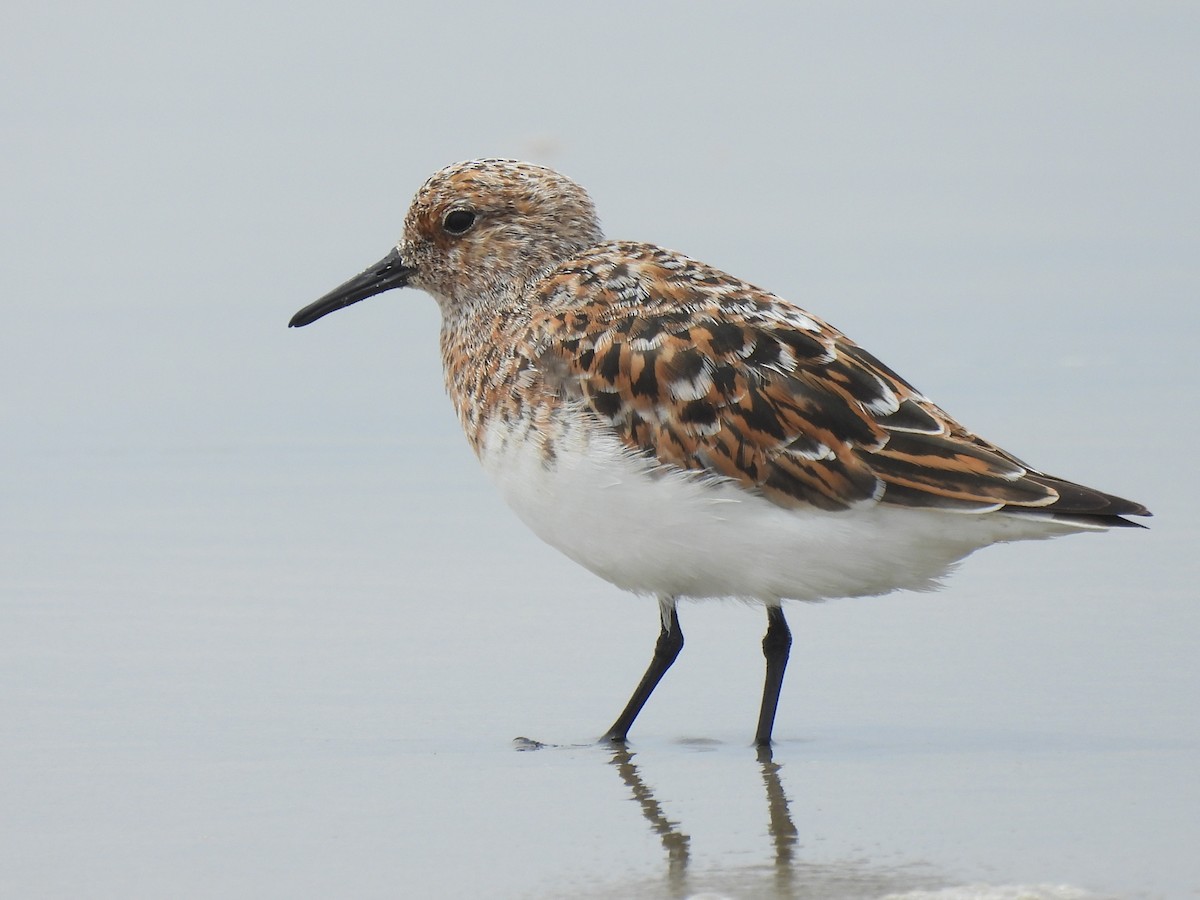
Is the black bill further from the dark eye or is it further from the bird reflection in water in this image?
the bird reflection in water

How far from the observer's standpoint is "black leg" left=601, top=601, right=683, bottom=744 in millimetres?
6184

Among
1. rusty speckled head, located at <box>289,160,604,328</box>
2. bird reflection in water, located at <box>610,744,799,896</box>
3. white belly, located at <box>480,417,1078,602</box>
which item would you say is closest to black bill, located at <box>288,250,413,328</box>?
rusty speckled head, located at <box>289,160,604,328</box>

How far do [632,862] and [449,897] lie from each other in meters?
0.48

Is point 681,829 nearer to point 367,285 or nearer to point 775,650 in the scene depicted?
point 775,650

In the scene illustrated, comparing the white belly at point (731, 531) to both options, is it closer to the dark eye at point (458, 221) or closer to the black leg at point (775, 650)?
the black leg at point (775, 650)

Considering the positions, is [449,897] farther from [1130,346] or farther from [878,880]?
[1130,346]

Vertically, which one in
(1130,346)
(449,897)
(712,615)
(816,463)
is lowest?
(449,897)

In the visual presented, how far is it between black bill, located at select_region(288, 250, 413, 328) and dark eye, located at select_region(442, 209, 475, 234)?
0.83 feet

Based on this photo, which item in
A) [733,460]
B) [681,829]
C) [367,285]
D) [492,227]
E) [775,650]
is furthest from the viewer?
[367,285]

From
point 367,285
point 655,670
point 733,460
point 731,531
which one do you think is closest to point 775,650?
point 655,670

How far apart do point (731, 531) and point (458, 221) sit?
165 cm

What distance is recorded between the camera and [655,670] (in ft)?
21.0

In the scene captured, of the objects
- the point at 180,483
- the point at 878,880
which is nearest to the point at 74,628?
the point at 180,483

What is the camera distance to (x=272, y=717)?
20.8 ft
